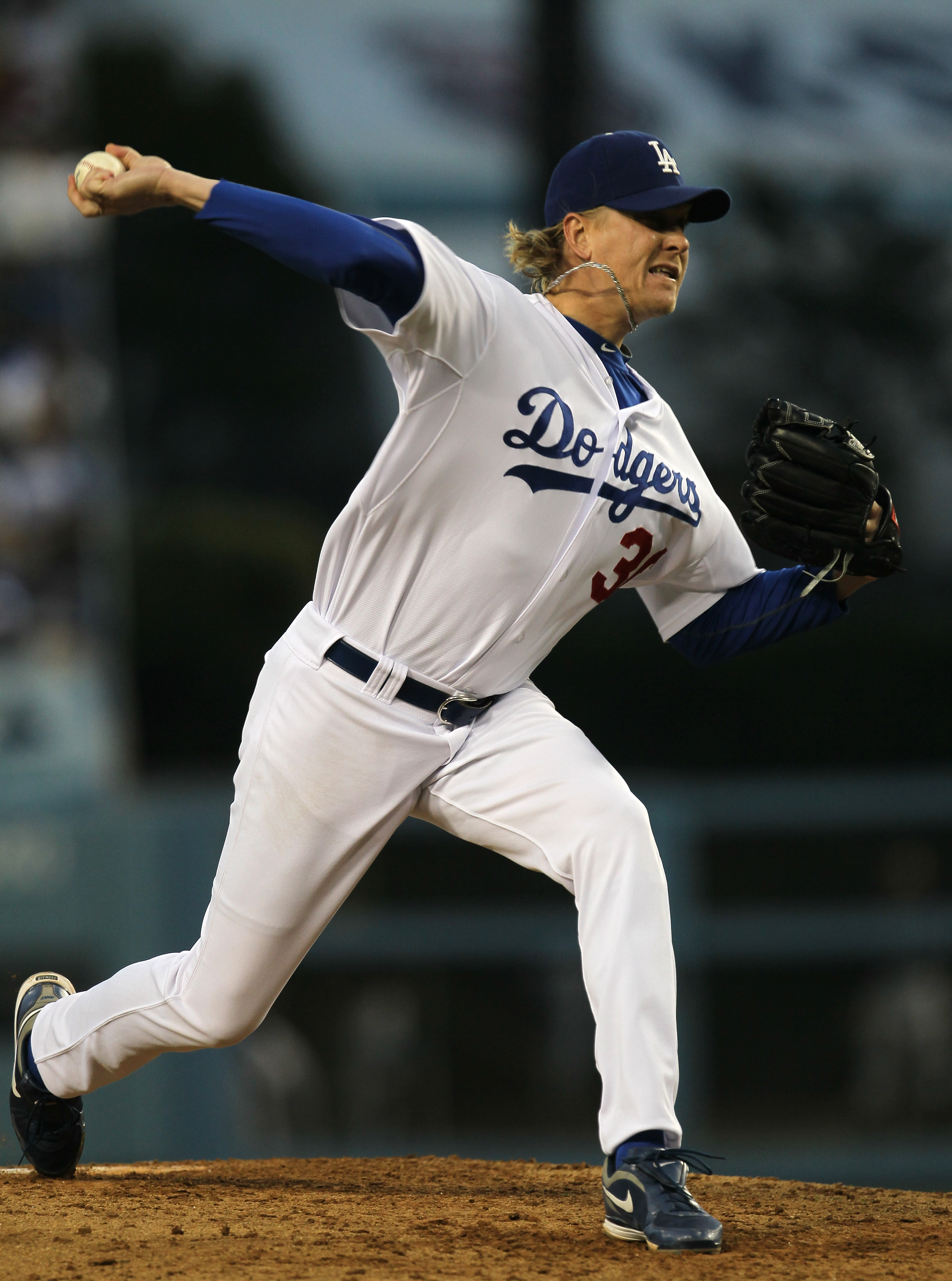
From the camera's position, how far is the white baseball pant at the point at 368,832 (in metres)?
2.42

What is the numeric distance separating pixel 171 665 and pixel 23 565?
118 centimetres

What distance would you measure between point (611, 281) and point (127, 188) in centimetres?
83

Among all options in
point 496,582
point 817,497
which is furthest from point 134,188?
point 817,497

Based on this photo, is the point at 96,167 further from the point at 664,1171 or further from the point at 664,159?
the point at 664,1171

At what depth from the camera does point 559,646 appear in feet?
27.1

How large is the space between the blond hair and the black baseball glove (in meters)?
0.45

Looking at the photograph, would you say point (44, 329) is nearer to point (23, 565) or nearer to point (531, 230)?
point (23, 565)

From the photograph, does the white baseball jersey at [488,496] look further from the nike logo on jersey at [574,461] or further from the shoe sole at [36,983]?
the shoe sole at [36,983]

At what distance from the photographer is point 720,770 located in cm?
815

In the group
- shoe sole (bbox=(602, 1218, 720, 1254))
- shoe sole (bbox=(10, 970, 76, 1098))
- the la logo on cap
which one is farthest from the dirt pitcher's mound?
the la logo on cap

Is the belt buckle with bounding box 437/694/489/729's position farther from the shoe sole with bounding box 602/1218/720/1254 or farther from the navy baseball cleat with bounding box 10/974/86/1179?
the navy baseball cleat with bounding box 10/974/86/1179

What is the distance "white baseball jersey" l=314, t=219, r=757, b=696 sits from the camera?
253 centimetres

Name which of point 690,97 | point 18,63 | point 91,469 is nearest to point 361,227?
point 91,469

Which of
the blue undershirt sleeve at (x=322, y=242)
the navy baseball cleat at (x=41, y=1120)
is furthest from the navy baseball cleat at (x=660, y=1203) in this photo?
the blue undershirt sleeve at (x=322, y=242)
